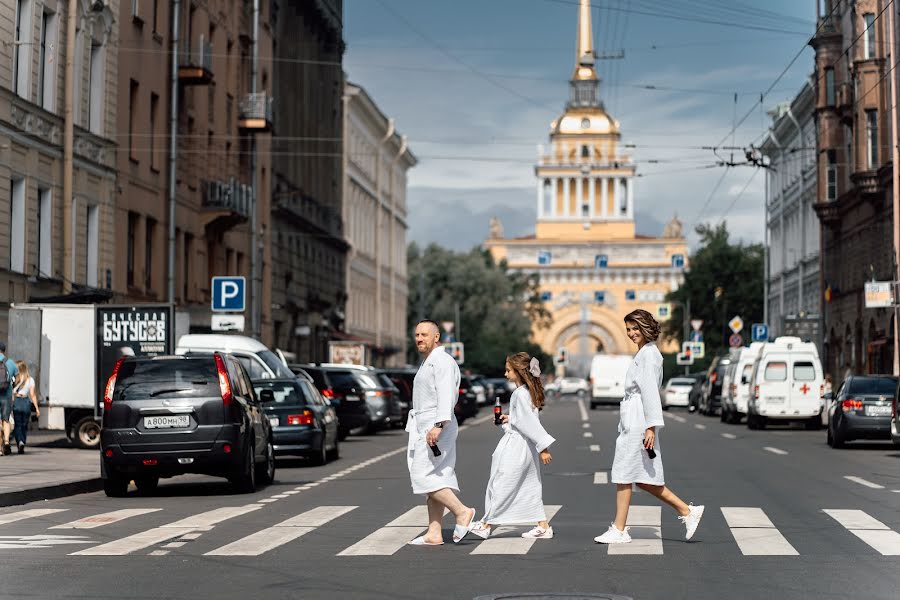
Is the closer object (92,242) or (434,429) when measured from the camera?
(434,429)

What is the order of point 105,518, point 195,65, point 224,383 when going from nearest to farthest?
point 105,518
point 224,383
point 195,65

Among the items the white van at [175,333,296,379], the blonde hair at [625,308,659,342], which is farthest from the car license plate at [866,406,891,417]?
the blonde hair at [625,308,659,342]

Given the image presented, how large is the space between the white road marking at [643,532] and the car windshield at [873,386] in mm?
16175

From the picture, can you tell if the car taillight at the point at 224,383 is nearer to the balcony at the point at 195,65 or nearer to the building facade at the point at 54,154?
the building facade at the point at 54,154

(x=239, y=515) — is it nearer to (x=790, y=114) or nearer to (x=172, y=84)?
(x=172, y=84)

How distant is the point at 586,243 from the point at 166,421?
16376 centimetres

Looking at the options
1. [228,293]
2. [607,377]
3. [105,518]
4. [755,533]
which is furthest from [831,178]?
[755,533]

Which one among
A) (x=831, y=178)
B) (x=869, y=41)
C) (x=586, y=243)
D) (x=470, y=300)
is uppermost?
(x=586, y=243)

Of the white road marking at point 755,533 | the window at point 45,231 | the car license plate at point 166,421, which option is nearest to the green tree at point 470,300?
the window at point 45,231

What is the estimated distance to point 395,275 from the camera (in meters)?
97.9

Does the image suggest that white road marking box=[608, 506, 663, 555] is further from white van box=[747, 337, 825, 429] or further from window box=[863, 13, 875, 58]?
window box=[863, 13, 875, 58]

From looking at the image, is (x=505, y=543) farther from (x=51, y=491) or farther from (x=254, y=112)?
(x=254, y=112)

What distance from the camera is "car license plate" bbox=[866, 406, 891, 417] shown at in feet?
101

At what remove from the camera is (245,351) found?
31.7 m
